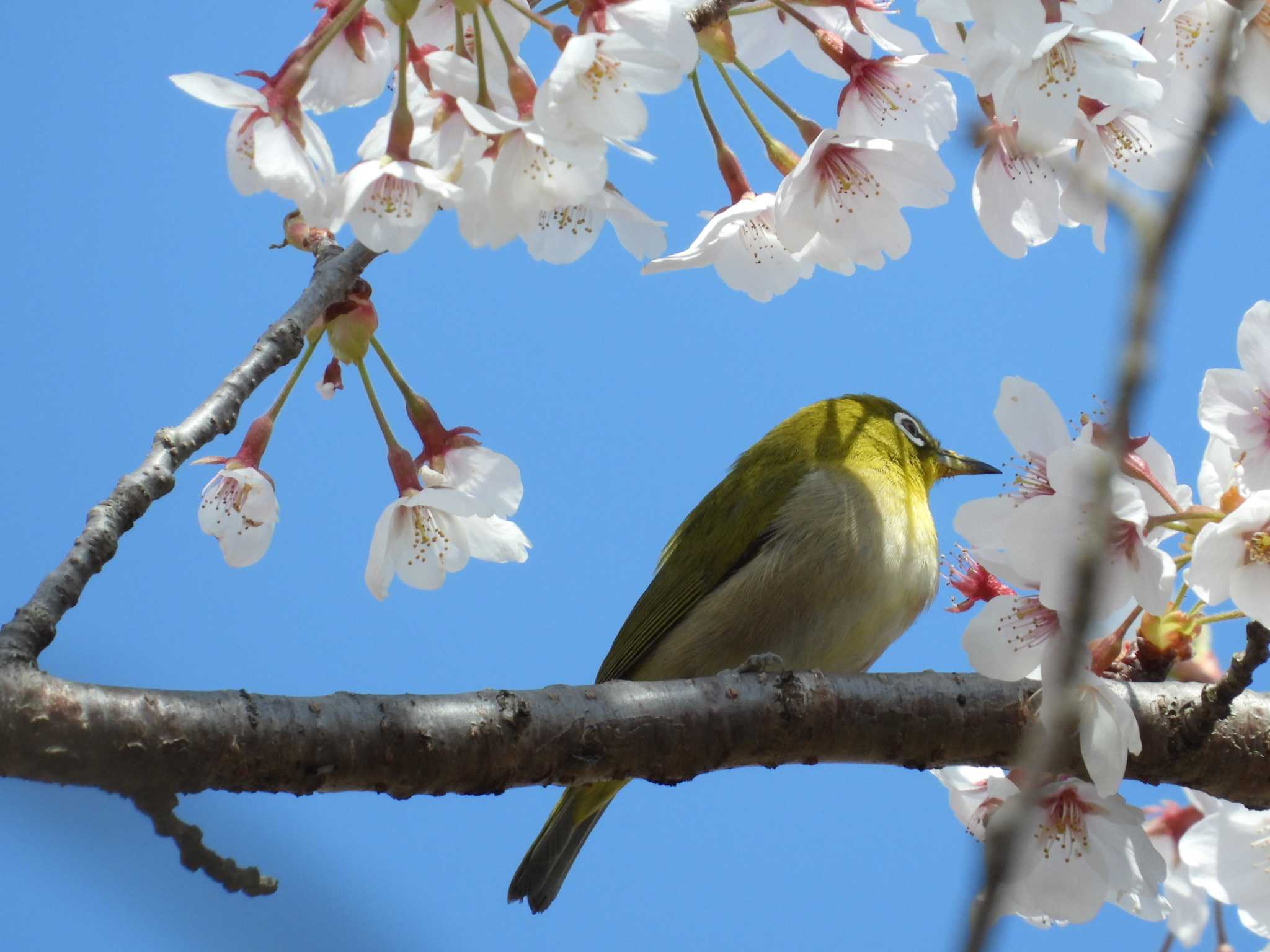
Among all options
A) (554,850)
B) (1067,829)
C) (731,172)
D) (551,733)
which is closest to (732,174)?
(731,172)

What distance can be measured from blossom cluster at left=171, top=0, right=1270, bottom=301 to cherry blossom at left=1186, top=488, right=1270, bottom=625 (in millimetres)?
507

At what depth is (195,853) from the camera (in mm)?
1482

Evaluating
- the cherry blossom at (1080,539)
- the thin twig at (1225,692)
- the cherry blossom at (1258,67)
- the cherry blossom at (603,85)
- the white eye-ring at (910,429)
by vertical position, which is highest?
the cherry blossom at (603,85)

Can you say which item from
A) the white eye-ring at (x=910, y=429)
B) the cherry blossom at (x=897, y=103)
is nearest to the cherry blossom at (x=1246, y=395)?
the cherry blossom at (x=897, y=103)

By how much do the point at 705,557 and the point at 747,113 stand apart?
1.69 meters

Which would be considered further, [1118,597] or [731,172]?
[731,172]

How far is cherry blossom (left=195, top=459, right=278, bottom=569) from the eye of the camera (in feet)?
7.35

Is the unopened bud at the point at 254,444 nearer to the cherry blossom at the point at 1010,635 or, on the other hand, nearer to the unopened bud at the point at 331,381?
the unopened bud at the point at 331,381

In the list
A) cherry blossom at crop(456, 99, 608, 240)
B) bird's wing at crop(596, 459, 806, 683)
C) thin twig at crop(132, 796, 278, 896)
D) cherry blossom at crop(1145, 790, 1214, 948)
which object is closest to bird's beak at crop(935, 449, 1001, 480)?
bird's wing at crop(596, 459, 806, 683)

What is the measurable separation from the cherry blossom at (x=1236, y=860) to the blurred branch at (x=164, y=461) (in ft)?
6.21

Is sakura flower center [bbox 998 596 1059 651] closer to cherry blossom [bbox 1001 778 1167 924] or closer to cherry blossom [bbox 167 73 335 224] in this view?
cherry blossom [bbox 1001 778 1167 924]

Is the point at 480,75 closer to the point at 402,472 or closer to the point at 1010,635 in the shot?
the point at 402,472

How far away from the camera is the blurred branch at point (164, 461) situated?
5.50 feet

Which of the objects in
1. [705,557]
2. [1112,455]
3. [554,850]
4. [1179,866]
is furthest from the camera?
[705,557]
